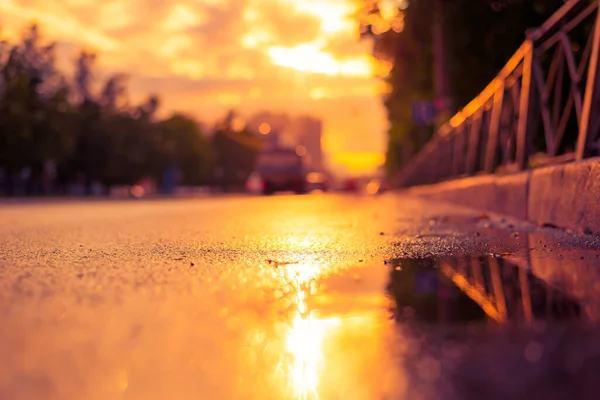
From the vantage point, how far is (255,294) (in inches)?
152

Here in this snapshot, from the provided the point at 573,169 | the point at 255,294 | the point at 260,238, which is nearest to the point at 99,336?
the point at 255,294

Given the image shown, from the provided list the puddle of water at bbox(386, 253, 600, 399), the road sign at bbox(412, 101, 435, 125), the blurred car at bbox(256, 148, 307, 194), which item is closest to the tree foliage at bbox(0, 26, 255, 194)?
the blurred car at bbox(256, 148, 307, 194)

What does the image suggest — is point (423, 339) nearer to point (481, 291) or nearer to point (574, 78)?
point (481, 291)

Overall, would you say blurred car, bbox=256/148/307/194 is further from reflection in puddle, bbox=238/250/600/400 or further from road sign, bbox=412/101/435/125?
reflection in puddle, bbox=238/250/600/400

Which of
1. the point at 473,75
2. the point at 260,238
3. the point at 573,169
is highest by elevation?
the point at 473,75

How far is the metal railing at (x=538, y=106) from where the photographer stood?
23.6 ft

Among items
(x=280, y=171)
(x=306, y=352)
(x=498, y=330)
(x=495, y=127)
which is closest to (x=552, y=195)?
(x=495, y=127)

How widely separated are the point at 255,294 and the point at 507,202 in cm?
687

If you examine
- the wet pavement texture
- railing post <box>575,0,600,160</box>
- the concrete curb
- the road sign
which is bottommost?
the wet pavement texture

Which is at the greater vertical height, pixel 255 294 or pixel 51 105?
pixel 51 105

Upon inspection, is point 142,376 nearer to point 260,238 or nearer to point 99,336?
point 99,336

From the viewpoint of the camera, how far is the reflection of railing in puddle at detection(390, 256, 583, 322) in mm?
3240

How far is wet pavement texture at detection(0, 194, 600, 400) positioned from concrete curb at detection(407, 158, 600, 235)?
679 mm

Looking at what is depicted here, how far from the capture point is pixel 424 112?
25203mm
